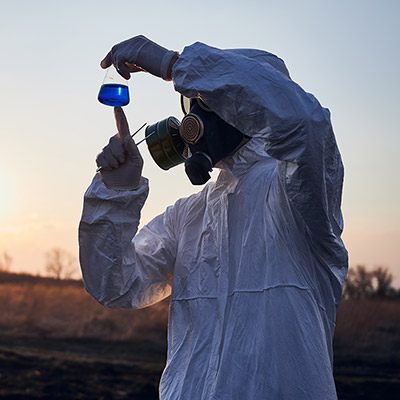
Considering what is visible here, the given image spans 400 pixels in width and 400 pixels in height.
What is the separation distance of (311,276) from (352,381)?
6105 mm

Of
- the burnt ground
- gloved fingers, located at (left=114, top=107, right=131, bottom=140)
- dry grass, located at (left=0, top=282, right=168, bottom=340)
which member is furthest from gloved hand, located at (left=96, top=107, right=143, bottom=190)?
dry grass, located at (left=0, top=282, right=168, bottom=340)

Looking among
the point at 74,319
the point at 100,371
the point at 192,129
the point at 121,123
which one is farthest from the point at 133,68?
the point at 74,319

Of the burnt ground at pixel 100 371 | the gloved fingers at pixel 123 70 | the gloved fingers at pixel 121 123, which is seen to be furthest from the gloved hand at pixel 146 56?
the burnt ground at pixel 100 371

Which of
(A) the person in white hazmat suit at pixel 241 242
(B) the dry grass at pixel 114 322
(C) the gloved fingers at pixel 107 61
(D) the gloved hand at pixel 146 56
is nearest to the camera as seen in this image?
(A) the person in white hazmat suit at pixel 241 242

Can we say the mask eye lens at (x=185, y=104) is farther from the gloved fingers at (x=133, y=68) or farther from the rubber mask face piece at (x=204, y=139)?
the gloved fingers at (x=133, y=68)

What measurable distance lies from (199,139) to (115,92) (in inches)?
12.4

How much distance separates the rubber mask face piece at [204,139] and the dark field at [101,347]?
5565 mm

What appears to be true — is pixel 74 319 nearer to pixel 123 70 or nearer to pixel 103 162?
pixel 103 162

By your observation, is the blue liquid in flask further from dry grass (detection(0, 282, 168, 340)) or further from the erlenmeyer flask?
dry grass (detection(0, 282, 168, 340))

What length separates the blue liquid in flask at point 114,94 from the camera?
205 centimetres

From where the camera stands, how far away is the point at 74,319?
8547mm

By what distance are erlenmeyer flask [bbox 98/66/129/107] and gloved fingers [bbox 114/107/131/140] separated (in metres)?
0.02

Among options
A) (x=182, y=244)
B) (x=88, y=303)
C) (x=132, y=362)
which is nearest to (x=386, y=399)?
(x=132, y=362)

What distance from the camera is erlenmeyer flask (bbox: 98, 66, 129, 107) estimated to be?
6.73 ft
